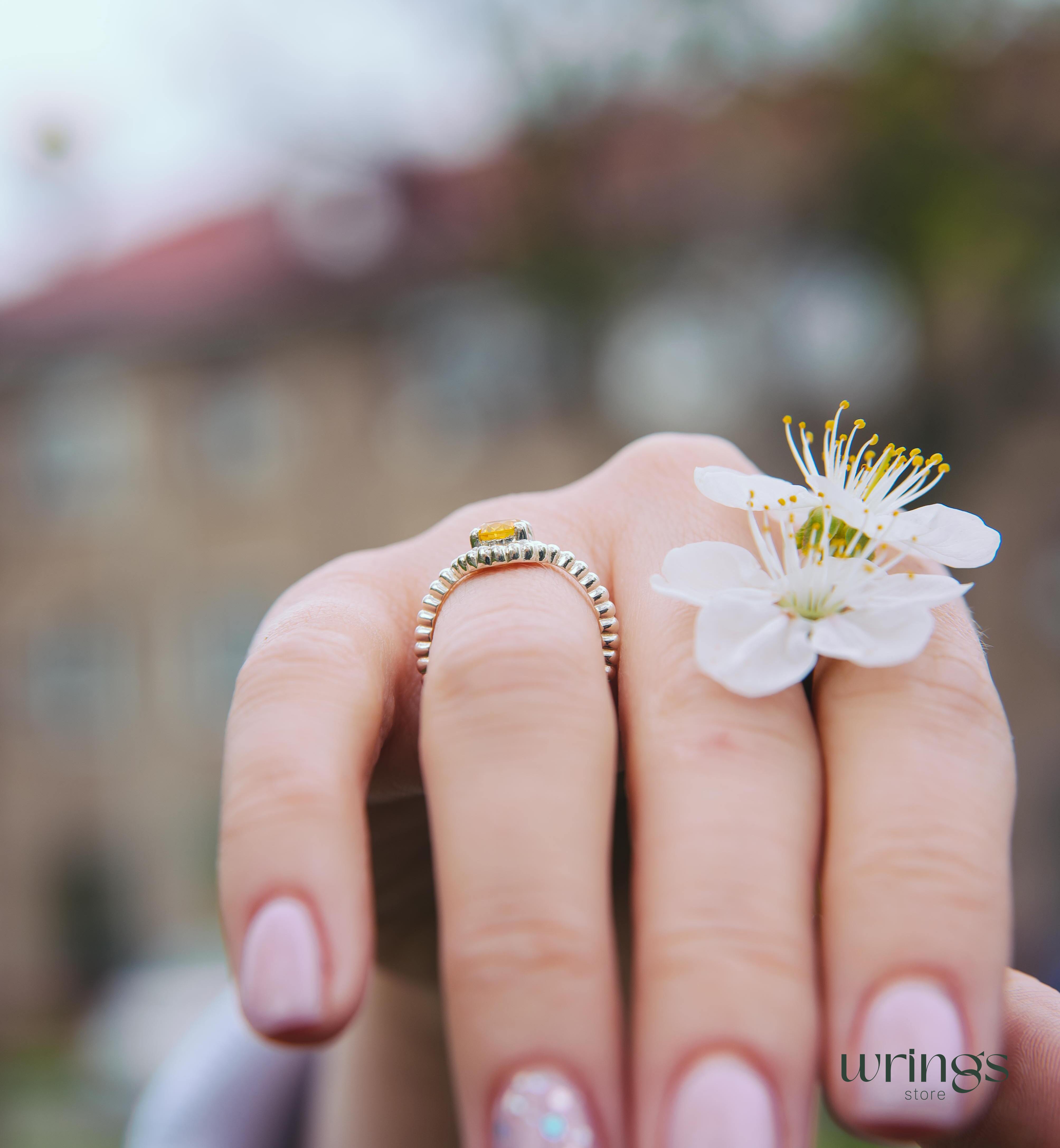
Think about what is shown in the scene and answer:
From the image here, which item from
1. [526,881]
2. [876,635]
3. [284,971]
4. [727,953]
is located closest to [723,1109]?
[727,953]

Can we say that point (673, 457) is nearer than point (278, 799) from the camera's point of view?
No

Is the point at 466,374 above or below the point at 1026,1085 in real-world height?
above

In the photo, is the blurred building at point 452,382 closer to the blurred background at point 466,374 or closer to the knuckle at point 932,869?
the blurred background at point 466,374

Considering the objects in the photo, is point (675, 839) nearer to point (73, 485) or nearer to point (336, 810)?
point (336, 810)

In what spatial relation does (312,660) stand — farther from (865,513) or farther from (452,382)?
(452,382)

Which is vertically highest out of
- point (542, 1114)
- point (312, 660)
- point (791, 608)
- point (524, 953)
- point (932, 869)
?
point (791, 608)

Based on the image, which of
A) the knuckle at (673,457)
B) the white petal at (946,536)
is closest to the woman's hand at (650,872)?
the white petal at (946,536)

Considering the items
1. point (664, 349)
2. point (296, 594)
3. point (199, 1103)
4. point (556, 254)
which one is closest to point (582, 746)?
point (296, 594)

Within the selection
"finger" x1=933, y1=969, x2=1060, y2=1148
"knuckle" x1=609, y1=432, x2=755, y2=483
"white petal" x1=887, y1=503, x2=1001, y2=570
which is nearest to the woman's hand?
"white petal" x1=887, y1=503, x2=1001, y2=570

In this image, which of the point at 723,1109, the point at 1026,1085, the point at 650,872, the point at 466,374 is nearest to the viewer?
the point at 723,1109
